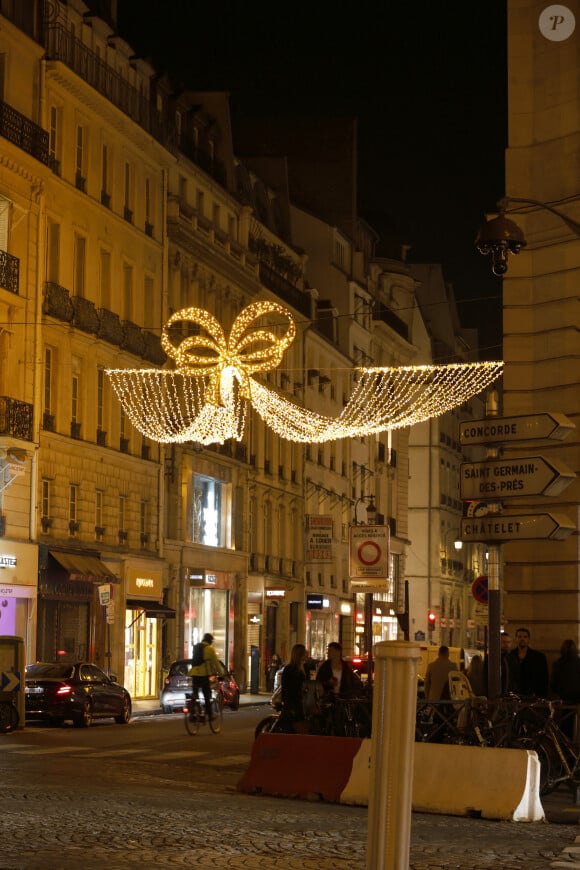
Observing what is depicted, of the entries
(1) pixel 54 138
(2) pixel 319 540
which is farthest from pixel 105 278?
(2) pixel 319 540

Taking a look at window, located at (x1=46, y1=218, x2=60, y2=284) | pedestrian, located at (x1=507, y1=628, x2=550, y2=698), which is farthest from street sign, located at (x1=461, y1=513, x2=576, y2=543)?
window, located at (x1=46, y1=218, x2=60, y2=284)

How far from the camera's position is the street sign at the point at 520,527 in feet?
58.3

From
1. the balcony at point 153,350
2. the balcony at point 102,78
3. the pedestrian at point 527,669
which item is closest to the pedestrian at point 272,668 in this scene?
the balcony at point 153,350

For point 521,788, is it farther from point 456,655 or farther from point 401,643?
point 456,655

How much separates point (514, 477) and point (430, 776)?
10.5 ft

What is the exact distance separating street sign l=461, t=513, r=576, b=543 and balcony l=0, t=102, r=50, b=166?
1086 inches

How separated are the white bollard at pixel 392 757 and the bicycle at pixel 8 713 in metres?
24.0

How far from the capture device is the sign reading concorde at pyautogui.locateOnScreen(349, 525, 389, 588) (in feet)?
98.5

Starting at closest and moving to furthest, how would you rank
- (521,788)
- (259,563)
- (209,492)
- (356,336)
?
(521,788) → (209,492) → (259,563) → (356,336)

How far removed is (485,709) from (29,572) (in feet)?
84.7

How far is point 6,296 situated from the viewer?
43125mm

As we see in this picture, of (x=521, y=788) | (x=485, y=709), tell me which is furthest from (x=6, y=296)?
(x=521, y=788)

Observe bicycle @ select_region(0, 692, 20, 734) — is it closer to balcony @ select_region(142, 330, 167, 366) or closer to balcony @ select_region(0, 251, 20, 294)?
balcony @ select_region(0, 251, 20, 294)

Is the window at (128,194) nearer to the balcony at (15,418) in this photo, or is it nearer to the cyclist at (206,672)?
the balcony at (15,418)
